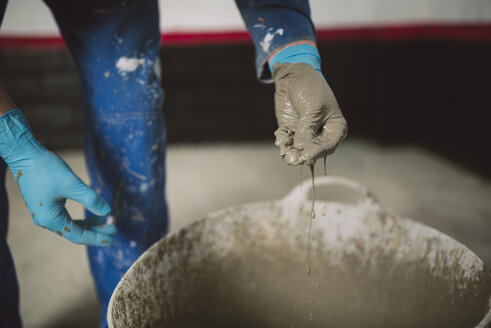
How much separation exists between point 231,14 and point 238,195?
1286 mm

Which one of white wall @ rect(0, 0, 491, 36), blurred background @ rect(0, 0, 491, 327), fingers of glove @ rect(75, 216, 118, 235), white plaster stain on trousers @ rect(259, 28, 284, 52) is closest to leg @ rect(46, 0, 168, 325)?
fingers of glove @ rect(75, 216, 118, 235)

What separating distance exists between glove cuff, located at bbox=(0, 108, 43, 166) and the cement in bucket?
0.35 metres

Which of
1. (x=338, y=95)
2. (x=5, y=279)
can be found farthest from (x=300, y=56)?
(x=338, y=95)

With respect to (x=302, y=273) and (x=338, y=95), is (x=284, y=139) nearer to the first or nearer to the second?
(x=302, y=273)

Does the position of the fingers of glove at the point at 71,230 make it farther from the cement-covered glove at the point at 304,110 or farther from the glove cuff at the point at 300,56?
the glove cuff at the point at 300,56

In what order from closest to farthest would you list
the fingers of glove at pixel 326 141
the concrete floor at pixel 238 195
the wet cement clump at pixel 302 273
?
the fingers of glove at pixel 326 141, the wet cement clump at pixel 302 273, the concrete floor at pixel 238 195

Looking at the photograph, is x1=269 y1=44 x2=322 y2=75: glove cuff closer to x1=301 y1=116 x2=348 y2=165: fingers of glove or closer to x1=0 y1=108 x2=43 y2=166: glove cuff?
x1=301 y1=116 x2=348 y2=165: fingers of glove

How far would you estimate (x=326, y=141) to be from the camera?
0.77 m

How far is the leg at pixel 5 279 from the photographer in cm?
101

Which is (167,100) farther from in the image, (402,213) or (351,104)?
(402,213)

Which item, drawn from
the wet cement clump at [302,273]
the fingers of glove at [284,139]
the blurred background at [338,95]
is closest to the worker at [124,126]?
the fingers of glove at [284,139]

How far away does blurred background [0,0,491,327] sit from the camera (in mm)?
2271

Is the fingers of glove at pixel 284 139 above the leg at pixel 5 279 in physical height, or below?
above

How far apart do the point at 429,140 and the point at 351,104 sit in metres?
0.61
